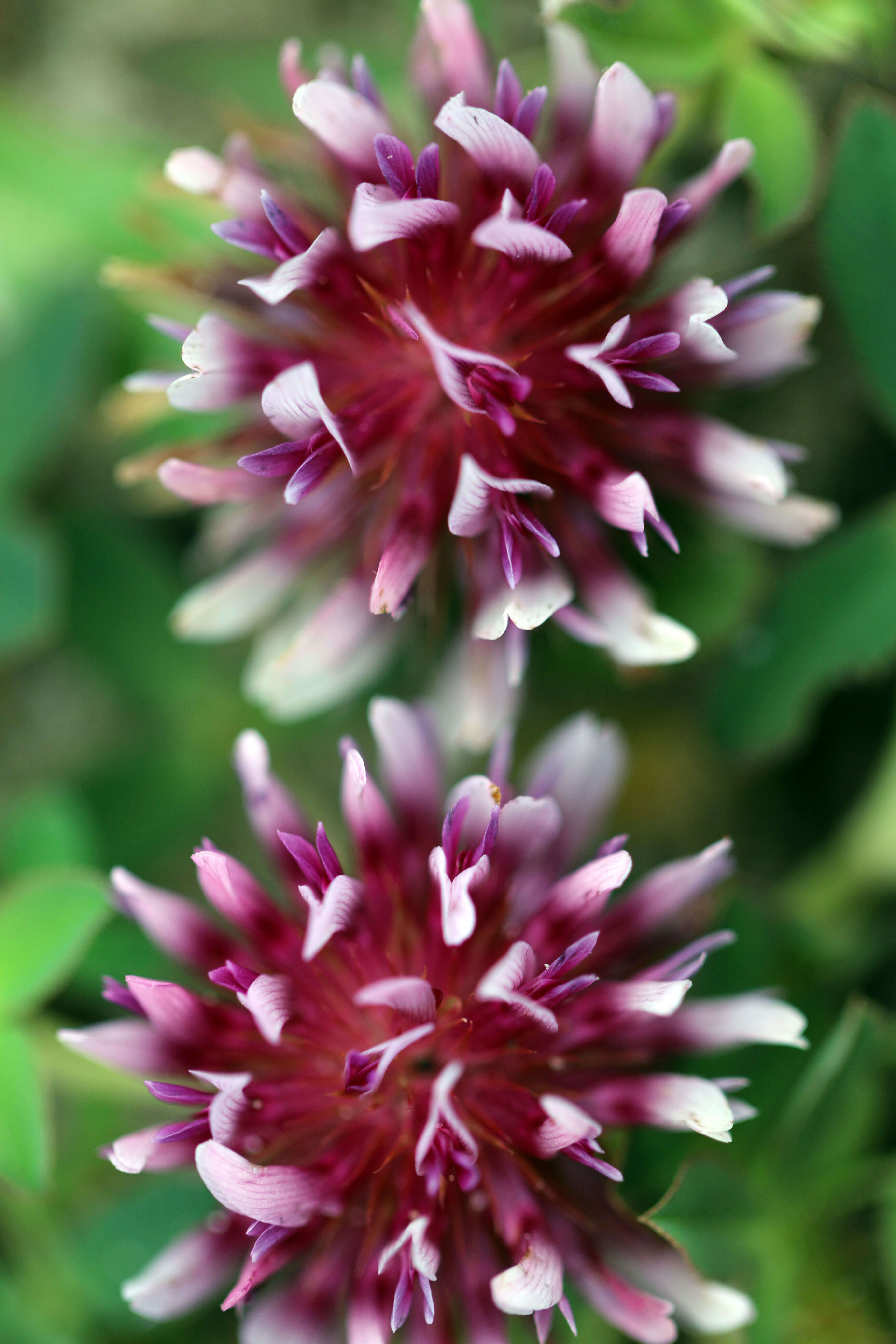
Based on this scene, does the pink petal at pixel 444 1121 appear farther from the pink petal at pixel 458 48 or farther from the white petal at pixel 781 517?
the pink petal at pixel 458 48

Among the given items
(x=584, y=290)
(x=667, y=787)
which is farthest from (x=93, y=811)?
(x=584, y=290)

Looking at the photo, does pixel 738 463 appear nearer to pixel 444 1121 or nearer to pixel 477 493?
pixel 477 493

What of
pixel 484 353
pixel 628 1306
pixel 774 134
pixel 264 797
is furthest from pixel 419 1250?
→ pixel 774 134

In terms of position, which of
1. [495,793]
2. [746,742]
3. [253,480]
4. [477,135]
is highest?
[477,135]

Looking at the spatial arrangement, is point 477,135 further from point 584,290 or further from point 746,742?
point 746,742

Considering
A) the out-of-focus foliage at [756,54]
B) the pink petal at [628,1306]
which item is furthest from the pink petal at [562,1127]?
the out-of-focus foliage at [756,54]

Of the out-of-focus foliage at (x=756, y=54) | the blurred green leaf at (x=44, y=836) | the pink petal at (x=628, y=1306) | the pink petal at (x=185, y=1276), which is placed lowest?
the pink petal at (x=628, y=1306)
